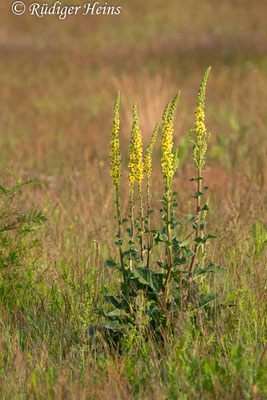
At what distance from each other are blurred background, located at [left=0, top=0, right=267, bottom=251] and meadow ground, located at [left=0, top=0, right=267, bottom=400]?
33 mm

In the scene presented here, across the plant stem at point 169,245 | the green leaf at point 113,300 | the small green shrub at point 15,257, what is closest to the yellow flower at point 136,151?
the plant stem at point 169,245

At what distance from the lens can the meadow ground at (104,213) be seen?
233cm

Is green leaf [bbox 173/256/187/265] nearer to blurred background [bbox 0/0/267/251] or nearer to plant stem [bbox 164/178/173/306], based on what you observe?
plant stem [bbox 164/178/173/306]

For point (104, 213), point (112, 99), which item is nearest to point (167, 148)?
point (104, 213)

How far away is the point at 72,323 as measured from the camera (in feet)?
9.25

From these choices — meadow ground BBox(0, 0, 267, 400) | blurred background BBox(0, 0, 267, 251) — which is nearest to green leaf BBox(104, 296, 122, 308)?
meadow ground BBox(0, 0, 267, 400)

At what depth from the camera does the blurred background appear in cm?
493

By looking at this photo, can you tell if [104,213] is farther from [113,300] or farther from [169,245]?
[169,245]

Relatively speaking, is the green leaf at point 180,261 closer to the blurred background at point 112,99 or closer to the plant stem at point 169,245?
the plant stem at point 169,245

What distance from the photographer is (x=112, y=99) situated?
10.6 metres

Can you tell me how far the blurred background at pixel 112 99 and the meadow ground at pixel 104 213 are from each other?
0.11ft

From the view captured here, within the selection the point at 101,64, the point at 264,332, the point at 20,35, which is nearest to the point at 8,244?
the point at 264,332

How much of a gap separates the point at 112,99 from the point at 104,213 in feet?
21.3

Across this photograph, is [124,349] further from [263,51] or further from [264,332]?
[263,51]
